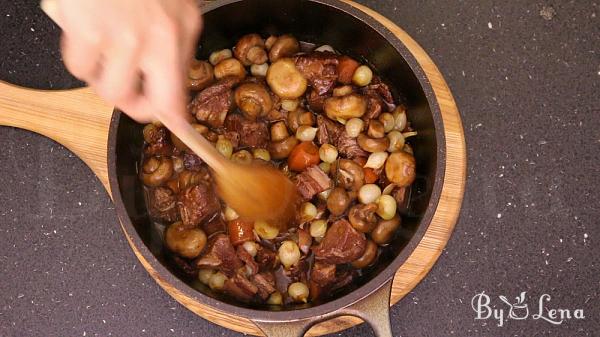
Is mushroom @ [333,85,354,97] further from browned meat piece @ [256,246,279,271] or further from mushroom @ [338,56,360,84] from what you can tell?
browned meat piece @ [256,246,279,271]

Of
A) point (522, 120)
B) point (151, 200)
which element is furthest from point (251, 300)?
point (522, 120)

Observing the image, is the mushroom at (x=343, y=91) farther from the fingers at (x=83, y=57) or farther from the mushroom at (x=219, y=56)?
the fingers at (x=83, y=57)

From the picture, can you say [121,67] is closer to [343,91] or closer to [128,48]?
[128,48]

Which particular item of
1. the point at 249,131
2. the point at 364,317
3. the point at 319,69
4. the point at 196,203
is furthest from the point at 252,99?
the point at 364,317

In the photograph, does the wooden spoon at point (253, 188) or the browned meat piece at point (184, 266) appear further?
the browned meat piece at point (184, 266)

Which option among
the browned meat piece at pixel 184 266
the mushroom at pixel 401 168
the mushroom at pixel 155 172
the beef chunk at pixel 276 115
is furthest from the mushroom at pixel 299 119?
the browned meat piece at pixel 184 266

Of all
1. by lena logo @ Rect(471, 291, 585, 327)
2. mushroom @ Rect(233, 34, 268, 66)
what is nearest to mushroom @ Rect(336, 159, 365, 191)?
mushroom @ Rect(233, 34, 268, 66)
